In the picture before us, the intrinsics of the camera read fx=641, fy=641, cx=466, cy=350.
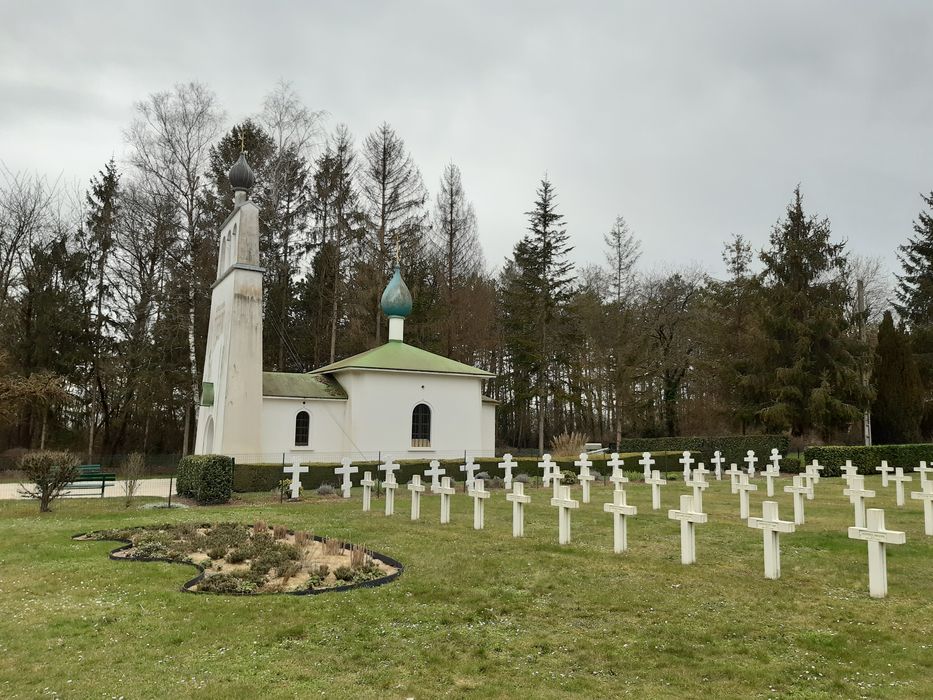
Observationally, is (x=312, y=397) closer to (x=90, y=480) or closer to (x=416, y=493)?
(x=90, y=480)

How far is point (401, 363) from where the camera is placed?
25.1m

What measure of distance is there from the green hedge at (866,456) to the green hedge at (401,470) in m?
5.05

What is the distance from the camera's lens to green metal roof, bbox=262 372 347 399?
23000 millimetres

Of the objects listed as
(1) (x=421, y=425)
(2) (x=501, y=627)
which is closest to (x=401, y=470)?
(1) (x=421, y=425)

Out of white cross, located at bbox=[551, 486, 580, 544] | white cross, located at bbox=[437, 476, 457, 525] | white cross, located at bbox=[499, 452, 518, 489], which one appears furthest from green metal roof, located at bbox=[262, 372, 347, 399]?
white cross, located at bbox=[551, 486, 580, 544]

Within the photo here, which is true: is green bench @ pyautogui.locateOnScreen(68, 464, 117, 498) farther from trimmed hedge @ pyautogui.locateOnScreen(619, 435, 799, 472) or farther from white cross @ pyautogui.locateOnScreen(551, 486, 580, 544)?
trimmed hedge @ pyautogui.locateOnScreen(619, 435, 799, 472)

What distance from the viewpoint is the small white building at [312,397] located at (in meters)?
20.0

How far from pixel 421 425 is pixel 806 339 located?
60.7 feet

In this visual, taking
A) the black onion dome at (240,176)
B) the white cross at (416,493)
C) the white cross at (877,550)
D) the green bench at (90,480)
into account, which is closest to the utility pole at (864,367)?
the white cross at (416,493)

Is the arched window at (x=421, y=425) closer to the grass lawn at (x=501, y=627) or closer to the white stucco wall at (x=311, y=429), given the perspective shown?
the white stucco wall at (x=311, y=429)

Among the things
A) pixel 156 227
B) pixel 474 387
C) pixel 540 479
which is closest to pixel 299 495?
pixel 540 479

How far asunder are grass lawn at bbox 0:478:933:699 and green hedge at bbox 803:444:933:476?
15.4 metres

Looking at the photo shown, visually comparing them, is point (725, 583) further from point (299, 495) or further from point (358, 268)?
point (358, 268)

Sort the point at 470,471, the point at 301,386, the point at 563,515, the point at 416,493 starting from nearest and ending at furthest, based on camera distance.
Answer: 1. the point at 563,515
2. the point at 416,493
3. the point at 470,471
4. the point at 301,386
